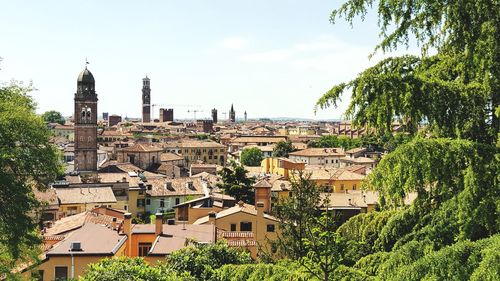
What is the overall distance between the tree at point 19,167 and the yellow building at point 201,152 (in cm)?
7036

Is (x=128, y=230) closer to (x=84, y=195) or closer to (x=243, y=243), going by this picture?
(x=243, y=243)

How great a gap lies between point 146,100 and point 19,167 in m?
164

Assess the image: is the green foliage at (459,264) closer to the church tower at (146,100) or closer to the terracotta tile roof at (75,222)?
the terracotta tile roof at (75,222)

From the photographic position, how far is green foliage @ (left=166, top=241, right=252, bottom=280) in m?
16.5

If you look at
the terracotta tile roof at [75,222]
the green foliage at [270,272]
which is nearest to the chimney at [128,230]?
the terracotta tile roof at [75,222]

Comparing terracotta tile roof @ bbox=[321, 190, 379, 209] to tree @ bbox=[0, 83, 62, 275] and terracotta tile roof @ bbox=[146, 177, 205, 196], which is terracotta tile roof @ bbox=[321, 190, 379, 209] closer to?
terracotta tile roof @ bbox=[146, 177, 205, 196]

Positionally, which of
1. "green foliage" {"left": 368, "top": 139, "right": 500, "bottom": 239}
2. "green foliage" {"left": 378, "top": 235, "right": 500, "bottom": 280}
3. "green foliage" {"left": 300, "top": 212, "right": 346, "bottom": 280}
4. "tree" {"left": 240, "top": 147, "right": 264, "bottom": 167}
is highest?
"green foliage" {"left": 368, "top": 139, "right": 500, "bottom": 239}

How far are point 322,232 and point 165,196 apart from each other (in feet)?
116

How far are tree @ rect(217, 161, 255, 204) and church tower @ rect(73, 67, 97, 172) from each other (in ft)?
73.2

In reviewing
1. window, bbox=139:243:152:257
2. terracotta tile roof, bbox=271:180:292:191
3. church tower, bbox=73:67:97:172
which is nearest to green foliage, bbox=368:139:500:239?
window, bbox=139:243:152:257

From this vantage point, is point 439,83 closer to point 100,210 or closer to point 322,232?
point 322,232

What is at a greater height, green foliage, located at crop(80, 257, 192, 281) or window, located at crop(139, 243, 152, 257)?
green foliage, located at crop(80, 257, 192, 281)

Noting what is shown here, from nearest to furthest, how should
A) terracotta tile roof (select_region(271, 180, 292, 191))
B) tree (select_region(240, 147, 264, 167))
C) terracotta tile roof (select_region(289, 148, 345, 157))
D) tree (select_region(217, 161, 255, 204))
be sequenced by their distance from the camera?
tree (select_region(217, 161, 255, 204)) < terracotta tile roof (select_region(271, 180, 292, 191)) < terracotta tile roof (select_region(289, 148, 345, 157)) < tree (select_region(240, 147, 264, 167))

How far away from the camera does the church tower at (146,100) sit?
174 m
